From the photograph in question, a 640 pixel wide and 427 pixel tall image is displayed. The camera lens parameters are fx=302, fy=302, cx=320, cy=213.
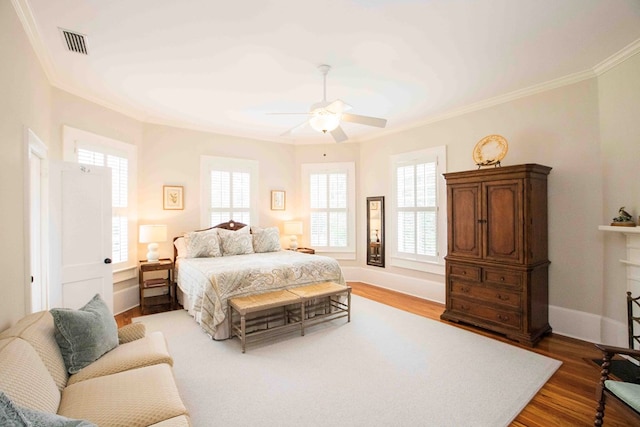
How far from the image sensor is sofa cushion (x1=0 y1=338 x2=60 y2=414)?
1.32 meters

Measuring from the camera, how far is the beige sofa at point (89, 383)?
1438 mm

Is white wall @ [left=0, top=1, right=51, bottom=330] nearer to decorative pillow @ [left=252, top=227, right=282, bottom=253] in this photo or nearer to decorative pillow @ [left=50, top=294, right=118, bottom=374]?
decorative pillow @ [left=50, top=294, right=118, bottom=374]

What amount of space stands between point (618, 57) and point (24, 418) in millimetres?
5076

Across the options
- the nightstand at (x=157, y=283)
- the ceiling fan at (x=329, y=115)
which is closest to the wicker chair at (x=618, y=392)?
the ceiling fan at (x=329, y=115)

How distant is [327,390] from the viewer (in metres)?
2.56

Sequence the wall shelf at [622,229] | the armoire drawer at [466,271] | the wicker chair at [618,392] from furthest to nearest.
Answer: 1. the armoire drawer at [466,271]
2. the wall shelf at [622,229]
3. the wicker chair at [618,392]

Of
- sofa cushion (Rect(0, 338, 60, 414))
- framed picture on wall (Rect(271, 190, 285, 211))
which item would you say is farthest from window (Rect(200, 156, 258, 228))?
sofa cushion (Rect(0, 338, 60, 414))

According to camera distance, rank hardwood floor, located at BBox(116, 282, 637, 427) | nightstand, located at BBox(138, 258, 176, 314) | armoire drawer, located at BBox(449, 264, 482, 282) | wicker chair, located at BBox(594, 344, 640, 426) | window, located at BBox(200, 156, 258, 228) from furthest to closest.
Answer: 1. window, located at BBox(200, 156, 258, 228)
2. nightstand, located at BBox(138, 258, 176, 314)
3. armoire drawer, located at BBox(449, 264, 482, 282)
4. hardwood floor, located at BBox(116, 282, 637, 427)
5. wicker chair, located at BBox(594, 344, 640, 426)

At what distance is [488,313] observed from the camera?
12.4ft

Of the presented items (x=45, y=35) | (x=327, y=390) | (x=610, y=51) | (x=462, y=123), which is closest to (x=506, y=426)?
(x=327, y=390)

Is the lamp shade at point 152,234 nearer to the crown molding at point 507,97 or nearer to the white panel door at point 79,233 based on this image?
the white panel door at point 79,233

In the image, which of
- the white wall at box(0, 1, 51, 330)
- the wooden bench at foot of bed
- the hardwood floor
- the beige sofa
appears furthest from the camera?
the wooden bench at foot of bed

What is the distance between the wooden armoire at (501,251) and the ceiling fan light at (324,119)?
1953mm

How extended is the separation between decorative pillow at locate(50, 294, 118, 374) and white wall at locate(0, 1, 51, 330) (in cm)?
40
